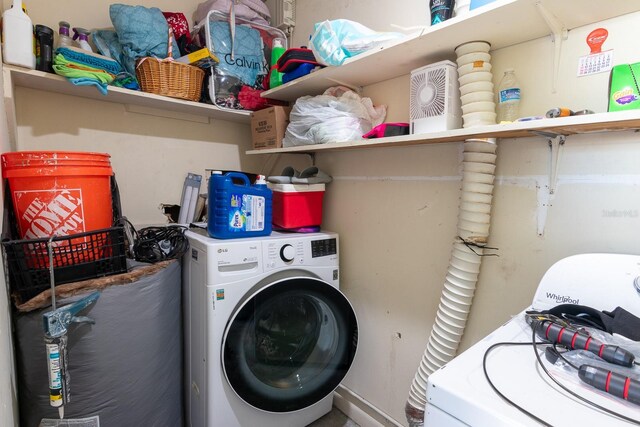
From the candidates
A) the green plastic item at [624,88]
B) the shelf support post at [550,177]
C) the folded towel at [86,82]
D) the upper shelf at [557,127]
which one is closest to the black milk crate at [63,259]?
the folded towel at [86,82]

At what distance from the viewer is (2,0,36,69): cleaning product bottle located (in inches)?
50.2

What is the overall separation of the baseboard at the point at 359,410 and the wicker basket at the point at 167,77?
6.25 feet

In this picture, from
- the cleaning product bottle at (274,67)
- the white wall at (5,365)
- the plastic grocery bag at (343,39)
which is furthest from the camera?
the cleaning product bottle at (274,67)

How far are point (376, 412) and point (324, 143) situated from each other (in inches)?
55.9

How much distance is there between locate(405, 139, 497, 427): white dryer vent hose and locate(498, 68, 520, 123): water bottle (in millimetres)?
102

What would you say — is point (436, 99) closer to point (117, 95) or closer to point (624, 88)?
point (624, 88)

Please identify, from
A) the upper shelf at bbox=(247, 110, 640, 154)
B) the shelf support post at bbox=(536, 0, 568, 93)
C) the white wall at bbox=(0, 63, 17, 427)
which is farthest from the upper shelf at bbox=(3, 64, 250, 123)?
the shelf support post at bbox=(536, 0, 568, 93)

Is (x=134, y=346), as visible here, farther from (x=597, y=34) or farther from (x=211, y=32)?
(x=597, y=34)

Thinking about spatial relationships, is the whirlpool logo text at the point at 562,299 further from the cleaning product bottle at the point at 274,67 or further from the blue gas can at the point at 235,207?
the cleaning product bottle at the point at 274,67

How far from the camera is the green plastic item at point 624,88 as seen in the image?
834 millimetres

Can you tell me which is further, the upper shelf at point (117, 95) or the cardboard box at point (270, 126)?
the cardboard box at point (270, 126)

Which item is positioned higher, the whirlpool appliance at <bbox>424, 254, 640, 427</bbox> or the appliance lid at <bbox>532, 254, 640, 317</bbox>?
the appliance lid at <bbox>532, 254, 640, 317</bbox>

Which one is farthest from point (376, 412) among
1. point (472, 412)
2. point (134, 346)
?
point (472, 412)

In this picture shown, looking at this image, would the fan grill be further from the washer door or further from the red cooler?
the washer door
